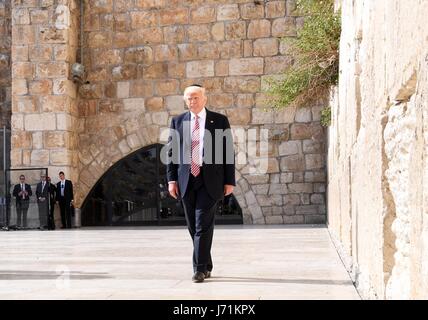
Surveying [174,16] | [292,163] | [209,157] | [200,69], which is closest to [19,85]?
[174,16]

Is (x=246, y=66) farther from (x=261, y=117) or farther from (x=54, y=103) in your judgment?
(x=54, y=103)

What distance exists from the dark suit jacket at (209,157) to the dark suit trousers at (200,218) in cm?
4

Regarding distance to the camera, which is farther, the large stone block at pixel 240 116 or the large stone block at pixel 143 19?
the large stone block at pixel 143 19

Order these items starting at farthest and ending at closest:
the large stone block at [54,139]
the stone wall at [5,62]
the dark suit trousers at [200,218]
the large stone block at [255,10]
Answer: the stone wall at [5,62] → the large stone block at [255,10] → the large stone block at [54,139] → the dark suit trousers at [200,218]

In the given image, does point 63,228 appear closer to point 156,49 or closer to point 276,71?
point 156,49

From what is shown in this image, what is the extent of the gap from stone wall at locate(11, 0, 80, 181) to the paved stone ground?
17.1 ft

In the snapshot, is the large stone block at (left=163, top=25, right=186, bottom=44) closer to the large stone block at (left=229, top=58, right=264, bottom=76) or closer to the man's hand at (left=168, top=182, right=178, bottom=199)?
the large stone block at (left=229, top=58, right=264, bottom=76)

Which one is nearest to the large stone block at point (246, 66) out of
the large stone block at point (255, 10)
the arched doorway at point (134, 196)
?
the large stone block at point (255, 10)

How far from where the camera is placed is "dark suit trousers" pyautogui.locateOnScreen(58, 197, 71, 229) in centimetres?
→ 1370

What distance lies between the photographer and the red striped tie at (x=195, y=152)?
480 centimetres

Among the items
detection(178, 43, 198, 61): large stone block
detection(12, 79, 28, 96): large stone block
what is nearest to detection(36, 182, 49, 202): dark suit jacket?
detection(12, 79, 28, 96): large stone block

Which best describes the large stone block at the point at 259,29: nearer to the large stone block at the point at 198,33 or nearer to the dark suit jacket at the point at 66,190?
the large stone block at the point at 198,33
